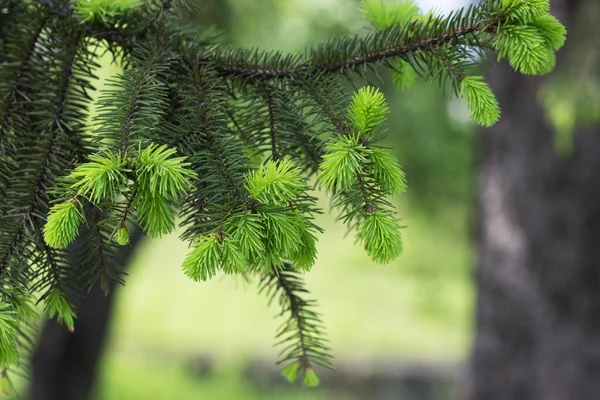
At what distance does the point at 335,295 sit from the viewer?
9.20 meters

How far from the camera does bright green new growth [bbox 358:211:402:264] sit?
597 millimetres

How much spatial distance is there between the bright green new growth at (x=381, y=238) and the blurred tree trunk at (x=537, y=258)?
255 centimetres

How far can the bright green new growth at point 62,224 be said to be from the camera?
21.5 inches

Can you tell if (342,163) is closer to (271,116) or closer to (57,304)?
(271,116)

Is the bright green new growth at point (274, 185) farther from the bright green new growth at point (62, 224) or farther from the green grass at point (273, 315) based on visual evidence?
the green grass at point (273, 315)

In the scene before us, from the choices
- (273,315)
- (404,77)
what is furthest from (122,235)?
(273,315)

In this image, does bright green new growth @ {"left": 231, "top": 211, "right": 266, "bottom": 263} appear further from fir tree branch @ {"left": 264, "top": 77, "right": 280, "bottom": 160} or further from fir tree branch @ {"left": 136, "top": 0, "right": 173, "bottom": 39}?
Answer: fir tree branch @ {"left": 136, "top": 0, "right": 173, "bottom": 39}

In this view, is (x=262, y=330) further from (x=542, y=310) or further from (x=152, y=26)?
(x=152, y=26)

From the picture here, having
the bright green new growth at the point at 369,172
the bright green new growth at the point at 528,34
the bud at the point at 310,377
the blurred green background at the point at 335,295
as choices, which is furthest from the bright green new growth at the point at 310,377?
the blurred green background at the point at 335,295

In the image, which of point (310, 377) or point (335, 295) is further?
point (335, 295)

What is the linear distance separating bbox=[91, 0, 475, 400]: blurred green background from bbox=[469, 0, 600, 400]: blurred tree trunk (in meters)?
1.29

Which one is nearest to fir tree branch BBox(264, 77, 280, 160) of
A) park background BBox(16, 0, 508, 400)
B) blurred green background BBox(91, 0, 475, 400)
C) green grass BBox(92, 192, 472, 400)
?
blurred green background BBox(91, 0, 475, 400)

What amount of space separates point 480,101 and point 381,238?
0.73ft

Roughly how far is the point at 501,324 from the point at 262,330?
19.1ft
